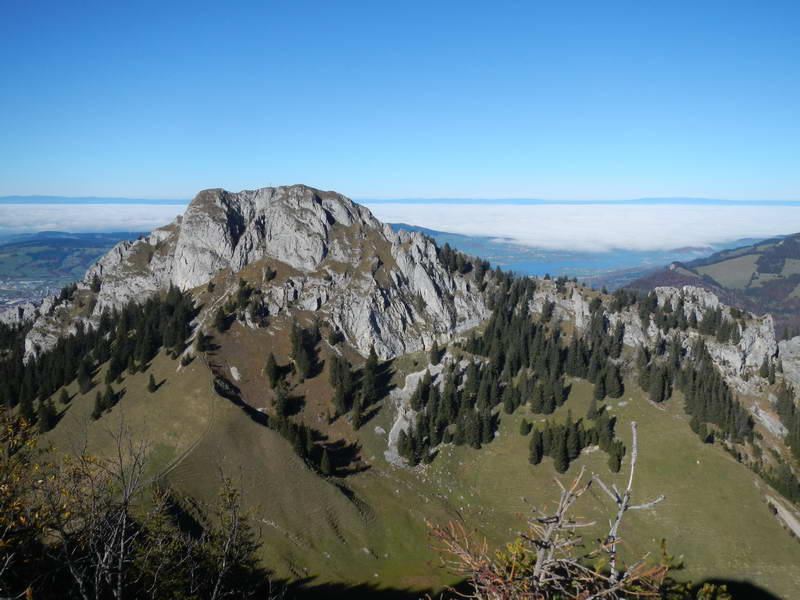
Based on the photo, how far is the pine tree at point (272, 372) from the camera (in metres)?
99.4

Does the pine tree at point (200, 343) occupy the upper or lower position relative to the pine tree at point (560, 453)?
upper

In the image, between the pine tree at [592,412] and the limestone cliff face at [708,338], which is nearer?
the pine tree at [592,412]

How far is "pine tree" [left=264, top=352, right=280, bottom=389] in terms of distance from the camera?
9938cm

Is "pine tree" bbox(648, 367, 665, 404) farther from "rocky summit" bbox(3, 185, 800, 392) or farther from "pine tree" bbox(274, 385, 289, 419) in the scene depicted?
Answer: "pine tree" bbox(274, 385, 289, 419)

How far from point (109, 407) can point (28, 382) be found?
87.1 feet

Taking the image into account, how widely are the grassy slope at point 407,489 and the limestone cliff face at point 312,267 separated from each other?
30768 mm

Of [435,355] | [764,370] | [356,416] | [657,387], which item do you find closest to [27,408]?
[356,416]

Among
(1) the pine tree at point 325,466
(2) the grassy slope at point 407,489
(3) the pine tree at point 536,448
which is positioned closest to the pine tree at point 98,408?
(2) the grassy slope at point 407,489

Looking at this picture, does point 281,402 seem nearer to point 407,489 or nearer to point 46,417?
point 407,489

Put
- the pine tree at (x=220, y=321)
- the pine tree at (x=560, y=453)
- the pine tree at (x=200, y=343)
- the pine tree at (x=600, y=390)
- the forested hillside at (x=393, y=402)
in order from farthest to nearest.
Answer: the pine tree at (x=220, y=321) → the pine tree at (x=600, y=390) → the pine tree at (x=200, y=343) → the pine tree at (x=560, y=453) → the forested hillside at (x=393, y=402)

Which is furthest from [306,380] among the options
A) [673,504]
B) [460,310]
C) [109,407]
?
[673,504]

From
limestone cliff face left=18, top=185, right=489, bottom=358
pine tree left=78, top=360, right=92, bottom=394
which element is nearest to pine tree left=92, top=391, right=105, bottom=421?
pine tree left=78, top=360, right=92, bottom=394

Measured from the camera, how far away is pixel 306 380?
104375 millimetres

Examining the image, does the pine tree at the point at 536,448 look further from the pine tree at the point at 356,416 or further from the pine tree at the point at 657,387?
the pine tree at the point at 356,416
